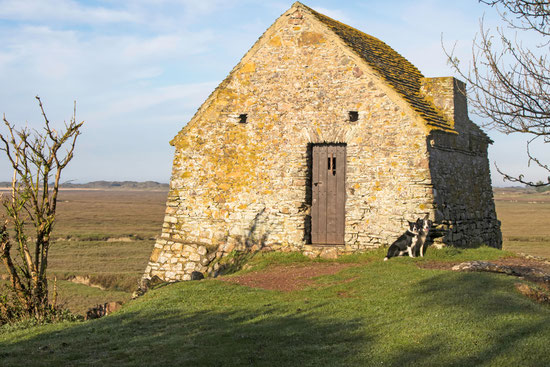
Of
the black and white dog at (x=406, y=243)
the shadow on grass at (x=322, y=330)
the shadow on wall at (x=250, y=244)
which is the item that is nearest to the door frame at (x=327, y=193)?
the shadow on wall at (x=250, y=244)

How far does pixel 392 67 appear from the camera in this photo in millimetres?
17281

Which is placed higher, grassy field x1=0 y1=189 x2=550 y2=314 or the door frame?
the door frame

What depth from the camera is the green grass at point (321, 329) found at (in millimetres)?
6938

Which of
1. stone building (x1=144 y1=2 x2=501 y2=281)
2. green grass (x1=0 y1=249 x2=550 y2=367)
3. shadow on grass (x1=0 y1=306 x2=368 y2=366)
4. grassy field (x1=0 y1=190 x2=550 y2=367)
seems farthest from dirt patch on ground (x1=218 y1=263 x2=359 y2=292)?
shadow on grass (x1=0 y1=306 x2=368 y2=366)

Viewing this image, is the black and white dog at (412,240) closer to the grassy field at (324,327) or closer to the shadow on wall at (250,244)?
the grassy field at (324,327)

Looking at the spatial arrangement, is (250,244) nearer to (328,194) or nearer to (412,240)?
(328,194)

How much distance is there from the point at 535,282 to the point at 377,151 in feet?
18.1

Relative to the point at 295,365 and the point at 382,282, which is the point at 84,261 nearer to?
the point at 382,282

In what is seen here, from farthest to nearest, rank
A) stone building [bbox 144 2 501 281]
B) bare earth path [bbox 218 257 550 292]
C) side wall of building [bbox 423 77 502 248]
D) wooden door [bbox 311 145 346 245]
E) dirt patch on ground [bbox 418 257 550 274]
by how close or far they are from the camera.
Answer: wooden door [bbox 311 145 346 245]
side wall of building [bbox 423 77 502 248]
stone building [bbox 144 2 501 281]
dirt patch on ground [bbox 418 257 550 274]
bare earth path [bbox 218 257 550 292]

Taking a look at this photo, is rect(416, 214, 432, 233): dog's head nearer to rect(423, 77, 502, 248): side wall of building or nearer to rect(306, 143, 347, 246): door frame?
rect(423, 77, 502, 248): side wall of building

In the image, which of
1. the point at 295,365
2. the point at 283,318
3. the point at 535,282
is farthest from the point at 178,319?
the point at 535,282

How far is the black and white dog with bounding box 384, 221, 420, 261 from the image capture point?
1364cm

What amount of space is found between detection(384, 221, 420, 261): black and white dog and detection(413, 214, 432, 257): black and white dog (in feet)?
0.38

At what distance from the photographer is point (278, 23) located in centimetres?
1650
